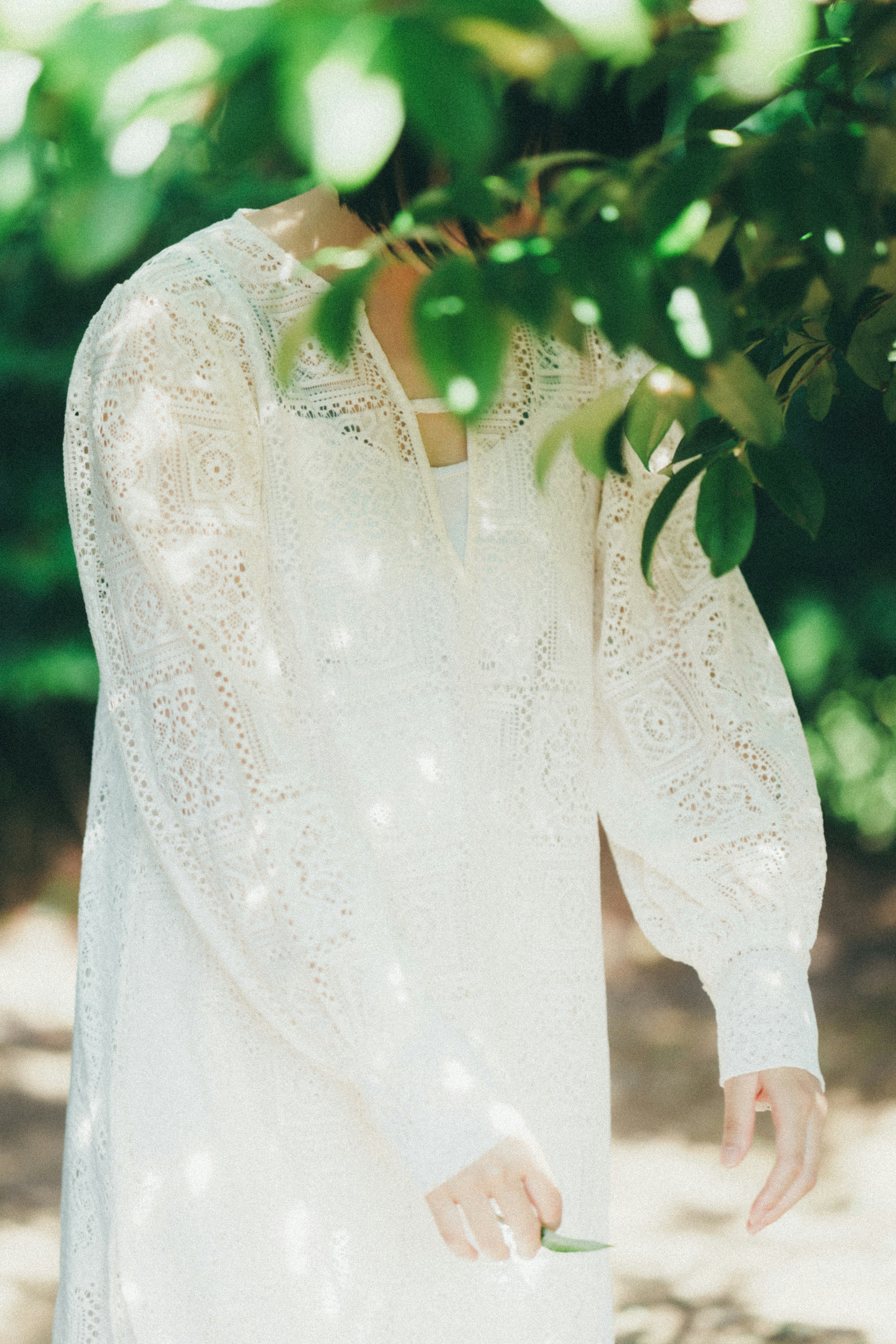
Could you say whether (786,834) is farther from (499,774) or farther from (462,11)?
(462,11)

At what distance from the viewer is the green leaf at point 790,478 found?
1.01m

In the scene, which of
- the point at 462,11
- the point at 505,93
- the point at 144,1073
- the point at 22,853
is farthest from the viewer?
the point at 22,853

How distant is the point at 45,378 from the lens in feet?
18.0

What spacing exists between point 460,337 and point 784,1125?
92cm

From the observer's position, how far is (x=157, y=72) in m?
0.56

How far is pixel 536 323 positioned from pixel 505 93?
44 centimetres

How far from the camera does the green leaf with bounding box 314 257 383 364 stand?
2.03 feet

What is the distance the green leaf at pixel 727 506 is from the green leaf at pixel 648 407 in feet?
0.23

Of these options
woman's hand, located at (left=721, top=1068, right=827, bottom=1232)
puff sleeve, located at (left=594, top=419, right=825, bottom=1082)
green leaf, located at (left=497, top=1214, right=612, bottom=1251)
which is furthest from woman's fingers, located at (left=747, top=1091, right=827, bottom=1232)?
green leaf, located at (left=497, top=1214, right=612, bottom=1251)

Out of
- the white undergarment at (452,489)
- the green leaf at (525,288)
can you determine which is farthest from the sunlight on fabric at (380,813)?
the green leaf at (525,288)

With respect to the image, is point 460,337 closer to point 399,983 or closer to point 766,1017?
point 399,983

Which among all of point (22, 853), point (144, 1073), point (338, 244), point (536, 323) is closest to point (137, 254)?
point (22, 853)

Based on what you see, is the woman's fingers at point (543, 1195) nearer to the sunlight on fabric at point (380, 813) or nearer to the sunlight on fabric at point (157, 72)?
the sunlight on fabric at point (380, 813)

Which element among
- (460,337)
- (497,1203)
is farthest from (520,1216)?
(460,337)
